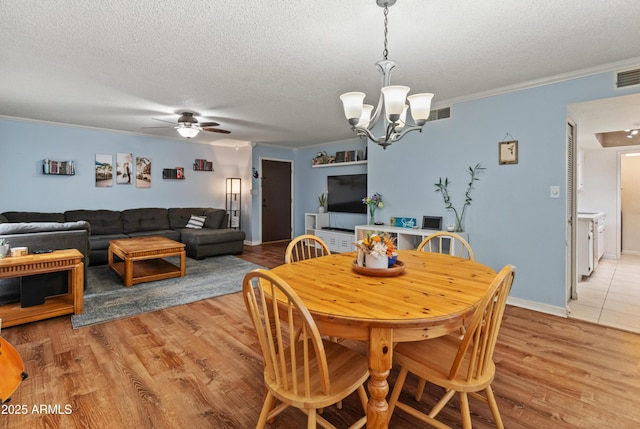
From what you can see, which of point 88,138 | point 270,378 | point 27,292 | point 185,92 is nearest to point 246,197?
point 88,138

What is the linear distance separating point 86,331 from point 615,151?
26.7ft

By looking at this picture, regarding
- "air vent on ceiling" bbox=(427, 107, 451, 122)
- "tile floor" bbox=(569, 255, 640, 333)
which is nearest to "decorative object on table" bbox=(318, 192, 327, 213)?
"air vent on ceiling" bbox=(427, 107, 451, 122)

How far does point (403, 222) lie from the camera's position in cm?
427

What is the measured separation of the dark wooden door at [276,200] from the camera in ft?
23.8

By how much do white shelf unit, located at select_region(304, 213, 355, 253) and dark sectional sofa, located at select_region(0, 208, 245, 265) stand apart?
157cm

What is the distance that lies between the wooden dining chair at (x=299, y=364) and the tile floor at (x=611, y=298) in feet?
9.29

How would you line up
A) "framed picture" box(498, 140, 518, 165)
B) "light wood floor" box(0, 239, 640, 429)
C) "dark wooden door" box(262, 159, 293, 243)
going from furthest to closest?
"dark wooden door" box(262, 159, 293, 243) → "framed picture" box(498, 140, 518, 165) → "light wood floor" box(0, 239, 640, 429)

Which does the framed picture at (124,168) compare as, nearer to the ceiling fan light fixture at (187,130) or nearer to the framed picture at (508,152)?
the ceiling fan light fixture at (187,130)

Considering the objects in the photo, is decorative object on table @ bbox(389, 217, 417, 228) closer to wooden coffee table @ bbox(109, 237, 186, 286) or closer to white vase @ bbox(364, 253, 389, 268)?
white vase @ bbox(364, 253, 389, 268)

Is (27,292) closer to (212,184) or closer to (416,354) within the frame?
(416,354)

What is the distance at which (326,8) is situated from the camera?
194cm

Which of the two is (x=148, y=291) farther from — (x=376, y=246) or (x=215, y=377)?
(x=376, y=246)

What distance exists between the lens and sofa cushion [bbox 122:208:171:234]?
5.66 m

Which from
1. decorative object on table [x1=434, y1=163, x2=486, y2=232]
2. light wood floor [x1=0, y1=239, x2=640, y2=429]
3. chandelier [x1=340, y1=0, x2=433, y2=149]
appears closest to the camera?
light wood floor [x1=0, y1=239, x2=640, y2=429]
